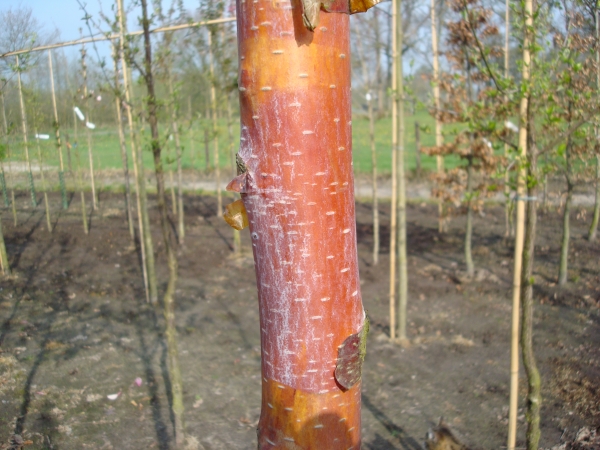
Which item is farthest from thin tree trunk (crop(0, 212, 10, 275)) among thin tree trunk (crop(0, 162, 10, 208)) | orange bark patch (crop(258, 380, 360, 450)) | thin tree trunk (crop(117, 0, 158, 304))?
orange bark patch (crop(258, 380, 360, 450))

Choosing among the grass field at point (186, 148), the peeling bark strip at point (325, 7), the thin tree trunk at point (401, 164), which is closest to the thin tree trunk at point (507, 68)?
the thin tree trunk at point (401, 164)

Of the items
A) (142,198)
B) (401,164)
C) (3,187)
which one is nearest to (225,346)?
(142,198)

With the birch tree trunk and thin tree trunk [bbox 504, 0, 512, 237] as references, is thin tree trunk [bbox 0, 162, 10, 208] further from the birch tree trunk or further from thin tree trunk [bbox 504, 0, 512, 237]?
thin tree trunk [bbox 504, 0, 512, 237]

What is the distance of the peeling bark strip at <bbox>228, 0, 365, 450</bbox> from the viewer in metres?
0.93

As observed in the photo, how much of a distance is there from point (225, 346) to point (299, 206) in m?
5.37

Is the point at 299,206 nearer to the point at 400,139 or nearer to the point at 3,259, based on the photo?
the point at 400,139

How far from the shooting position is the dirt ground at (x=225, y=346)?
4379mm

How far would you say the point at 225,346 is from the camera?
6047 mm

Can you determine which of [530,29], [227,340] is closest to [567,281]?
[227,340]

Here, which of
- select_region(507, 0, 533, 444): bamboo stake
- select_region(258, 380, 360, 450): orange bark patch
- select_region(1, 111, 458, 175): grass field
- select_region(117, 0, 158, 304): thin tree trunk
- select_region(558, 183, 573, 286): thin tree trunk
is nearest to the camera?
select_region(258, 380, 360, 450): orange bark patch

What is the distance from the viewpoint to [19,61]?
5.95 m

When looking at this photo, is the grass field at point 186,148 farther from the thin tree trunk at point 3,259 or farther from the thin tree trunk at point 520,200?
the thin tree trunk at point 520,200

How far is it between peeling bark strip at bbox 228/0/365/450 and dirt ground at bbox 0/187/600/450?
3.42 meters

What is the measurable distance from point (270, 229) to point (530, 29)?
2178mm
